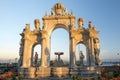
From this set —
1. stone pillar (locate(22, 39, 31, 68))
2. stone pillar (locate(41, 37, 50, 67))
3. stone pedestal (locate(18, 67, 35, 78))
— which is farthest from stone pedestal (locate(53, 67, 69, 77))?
stone pillar (locate(22, 39, 31, 68))

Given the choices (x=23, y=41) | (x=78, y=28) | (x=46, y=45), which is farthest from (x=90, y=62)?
(x=23, y=41)

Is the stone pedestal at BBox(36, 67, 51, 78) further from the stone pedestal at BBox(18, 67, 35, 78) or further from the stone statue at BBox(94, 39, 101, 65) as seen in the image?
the stone statue at BBox(94, 39, 101, 65)

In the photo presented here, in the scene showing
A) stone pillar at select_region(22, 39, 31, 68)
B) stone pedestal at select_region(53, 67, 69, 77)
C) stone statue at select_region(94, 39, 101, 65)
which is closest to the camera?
stone pedestal at select_region(53, 67, 69, 77)

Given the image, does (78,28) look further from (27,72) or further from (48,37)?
(27,72)

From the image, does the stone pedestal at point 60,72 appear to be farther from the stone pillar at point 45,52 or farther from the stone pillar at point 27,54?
the stone pillar at point 27,54

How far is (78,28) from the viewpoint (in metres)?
28.8

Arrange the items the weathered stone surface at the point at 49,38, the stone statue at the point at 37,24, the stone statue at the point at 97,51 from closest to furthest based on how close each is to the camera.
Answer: the weathered stone surface at the point at 49,38, the stone statue at the point at 97,51, the stone statue at the point at 37,24

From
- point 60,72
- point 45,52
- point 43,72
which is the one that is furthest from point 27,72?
point 60,72

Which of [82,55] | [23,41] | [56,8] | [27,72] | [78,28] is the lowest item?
[27,72]

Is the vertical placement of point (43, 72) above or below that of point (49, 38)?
below

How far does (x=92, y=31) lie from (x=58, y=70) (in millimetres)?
8922

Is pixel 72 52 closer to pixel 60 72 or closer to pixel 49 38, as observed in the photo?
pixel 60 72

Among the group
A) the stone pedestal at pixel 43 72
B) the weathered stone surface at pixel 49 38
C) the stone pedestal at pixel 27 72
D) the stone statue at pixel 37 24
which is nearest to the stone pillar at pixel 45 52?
the weathered stone surface at pixel 49 38

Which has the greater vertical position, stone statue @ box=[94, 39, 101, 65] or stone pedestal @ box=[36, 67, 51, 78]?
stone statue @ box=[94, 39, 101, 65]
